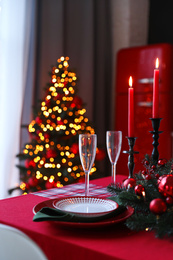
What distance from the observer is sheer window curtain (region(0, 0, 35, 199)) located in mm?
3029

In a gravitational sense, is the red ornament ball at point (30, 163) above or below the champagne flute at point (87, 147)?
below

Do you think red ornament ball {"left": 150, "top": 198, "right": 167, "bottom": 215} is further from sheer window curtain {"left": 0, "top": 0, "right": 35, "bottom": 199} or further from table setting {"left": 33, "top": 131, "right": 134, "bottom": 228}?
sheer window curtain {"left": 0, "top": 0, "right": 35, "bottom": 199}

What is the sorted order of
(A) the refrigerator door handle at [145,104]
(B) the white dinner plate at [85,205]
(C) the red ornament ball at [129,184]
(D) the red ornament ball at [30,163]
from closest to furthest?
(B) the white dinner plate at [85,205], (C) the red ornament ball at [129,184], (D) the red ornament ball at [30,163], (A) the refrigerator door handle at [145,104]

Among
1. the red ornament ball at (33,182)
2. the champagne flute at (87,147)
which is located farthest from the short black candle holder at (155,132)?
the red ornament ball at (33,182)

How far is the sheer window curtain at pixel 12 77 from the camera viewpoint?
3029 mm

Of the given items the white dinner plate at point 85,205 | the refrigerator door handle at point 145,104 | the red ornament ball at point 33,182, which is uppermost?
the refrigerator door handle at point 145,104

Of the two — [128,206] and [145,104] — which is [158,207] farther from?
[145,104]

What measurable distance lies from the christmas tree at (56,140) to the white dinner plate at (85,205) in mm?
1615

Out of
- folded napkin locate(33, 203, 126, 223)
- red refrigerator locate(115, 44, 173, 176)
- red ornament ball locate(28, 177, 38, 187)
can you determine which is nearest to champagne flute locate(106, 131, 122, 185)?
folded napkin locate(33, 203, 126, 223)

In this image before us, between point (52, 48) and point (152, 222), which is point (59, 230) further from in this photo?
point (52, 48)

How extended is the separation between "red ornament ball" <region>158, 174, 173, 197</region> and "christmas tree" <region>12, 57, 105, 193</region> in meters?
1.82

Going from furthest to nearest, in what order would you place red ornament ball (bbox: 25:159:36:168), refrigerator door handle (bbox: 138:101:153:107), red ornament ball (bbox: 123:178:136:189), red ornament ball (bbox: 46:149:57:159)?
refrigerator door handle (bbox: 138:101:153:107) → red ornament ball (bbox: 25:159:36:168) → red ornament ball (bbox: 46:149:57:159) → red ornament ball (bbox: 123:178:136:189)

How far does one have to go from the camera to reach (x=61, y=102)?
2.86 m

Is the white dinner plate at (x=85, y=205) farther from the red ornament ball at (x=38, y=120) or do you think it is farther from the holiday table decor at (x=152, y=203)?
the red ornament ball at (x=38, y=120)
